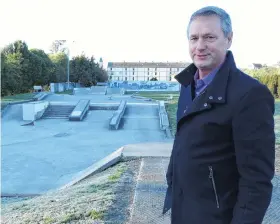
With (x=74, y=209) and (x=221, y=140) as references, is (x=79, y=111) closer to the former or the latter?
(x=74, y=209)

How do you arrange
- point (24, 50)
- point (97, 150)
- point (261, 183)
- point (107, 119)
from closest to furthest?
point (261, 183) < point (97, 150) < point (107, 119) < point (24, 50)

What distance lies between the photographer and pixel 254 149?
1370 millimetres

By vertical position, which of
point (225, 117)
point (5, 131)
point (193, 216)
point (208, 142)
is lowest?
point (5, 131)

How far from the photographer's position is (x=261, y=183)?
1391 millimetres

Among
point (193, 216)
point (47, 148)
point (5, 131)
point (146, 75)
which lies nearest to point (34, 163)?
point (47, 148)

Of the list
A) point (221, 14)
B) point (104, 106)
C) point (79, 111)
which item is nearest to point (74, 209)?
point (221, 14)

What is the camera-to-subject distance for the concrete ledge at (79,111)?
840 inches

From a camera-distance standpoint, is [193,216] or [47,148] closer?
[193,216]

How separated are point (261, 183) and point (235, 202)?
0.18 meters

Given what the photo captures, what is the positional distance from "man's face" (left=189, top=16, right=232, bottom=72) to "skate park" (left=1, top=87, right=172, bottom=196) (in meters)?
7.36

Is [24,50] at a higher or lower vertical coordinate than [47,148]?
higher

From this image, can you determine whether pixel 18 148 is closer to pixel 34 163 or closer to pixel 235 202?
pixel 34 163

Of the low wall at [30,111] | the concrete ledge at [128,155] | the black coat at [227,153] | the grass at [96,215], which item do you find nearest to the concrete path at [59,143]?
the low wall at [30,111]

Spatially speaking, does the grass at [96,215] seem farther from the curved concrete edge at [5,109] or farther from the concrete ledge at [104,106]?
the concrete ledge at [104,106]
